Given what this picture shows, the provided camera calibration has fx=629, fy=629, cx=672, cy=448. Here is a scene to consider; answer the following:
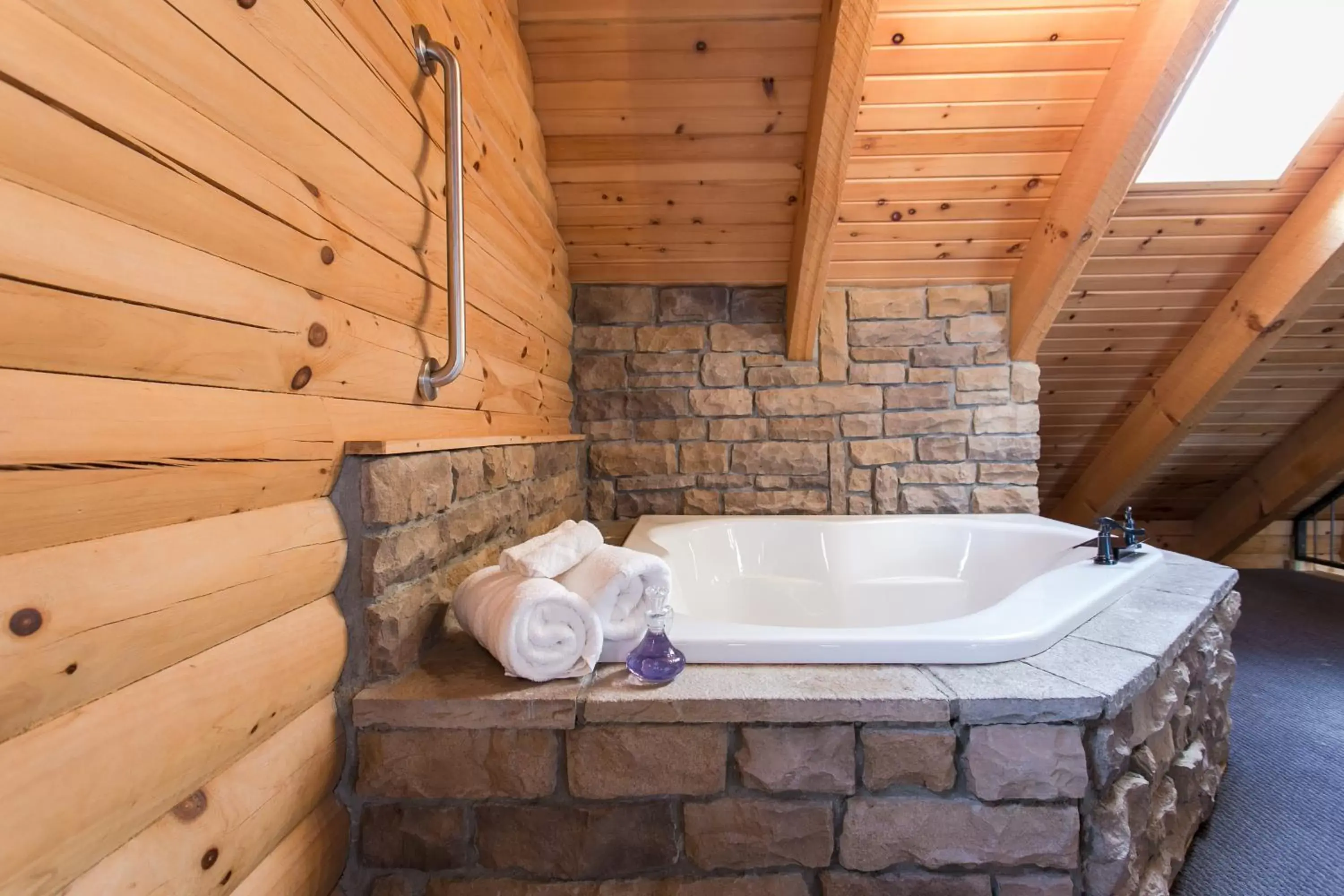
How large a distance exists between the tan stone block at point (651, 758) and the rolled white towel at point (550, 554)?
308 millimetres

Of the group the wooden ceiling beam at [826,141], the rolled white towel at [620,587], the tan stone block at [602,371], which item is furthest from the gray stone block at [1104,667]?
the tan stone block at [602,371]

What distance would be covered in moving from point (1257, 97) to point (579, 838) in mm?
3152

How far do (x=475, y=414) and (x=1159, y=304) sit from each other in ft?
9.51

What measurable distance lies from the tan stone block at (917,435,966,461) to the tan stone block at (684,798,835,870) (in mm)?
1946

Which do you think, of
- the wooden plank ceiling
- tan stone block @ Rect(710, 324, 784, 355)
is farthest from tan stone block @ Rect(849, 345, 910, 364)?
the wooden plank ceiling

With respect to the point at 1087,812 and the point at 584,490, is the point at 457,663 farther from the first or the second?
the point at 584,490

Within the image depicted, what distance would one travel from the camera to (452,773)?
1.06m

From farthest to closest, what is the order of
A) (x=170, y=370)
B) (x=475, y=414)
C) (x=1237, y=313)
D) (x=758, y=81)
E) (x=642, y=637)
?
(x=1237, y=313) < (x=758, y=81) < (x=475, y=414) < (x=642, y=637) < (x=170, y=370)

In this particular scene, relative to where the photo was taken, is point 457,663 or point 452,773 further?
point 457,663

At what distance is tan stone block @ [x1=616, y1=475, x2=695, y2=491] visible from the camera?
2.74 metres

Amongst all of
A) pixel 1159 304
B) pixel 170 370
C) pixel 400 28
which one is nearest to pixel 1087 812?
pixel 170 370

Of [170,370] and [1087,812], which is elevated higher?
[170,370]

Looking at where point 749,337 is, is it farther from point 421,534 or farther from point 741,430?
point 421,534

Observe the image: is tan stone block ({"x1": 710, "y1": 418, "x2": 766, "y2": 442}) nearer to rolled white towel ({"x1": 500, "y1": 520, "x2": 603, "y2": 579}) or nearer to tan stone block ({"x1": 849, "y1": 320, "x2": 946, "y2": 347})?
tan stone block ({"x1": 849, "y1": 320, "x2": 946, "y2": 347})
